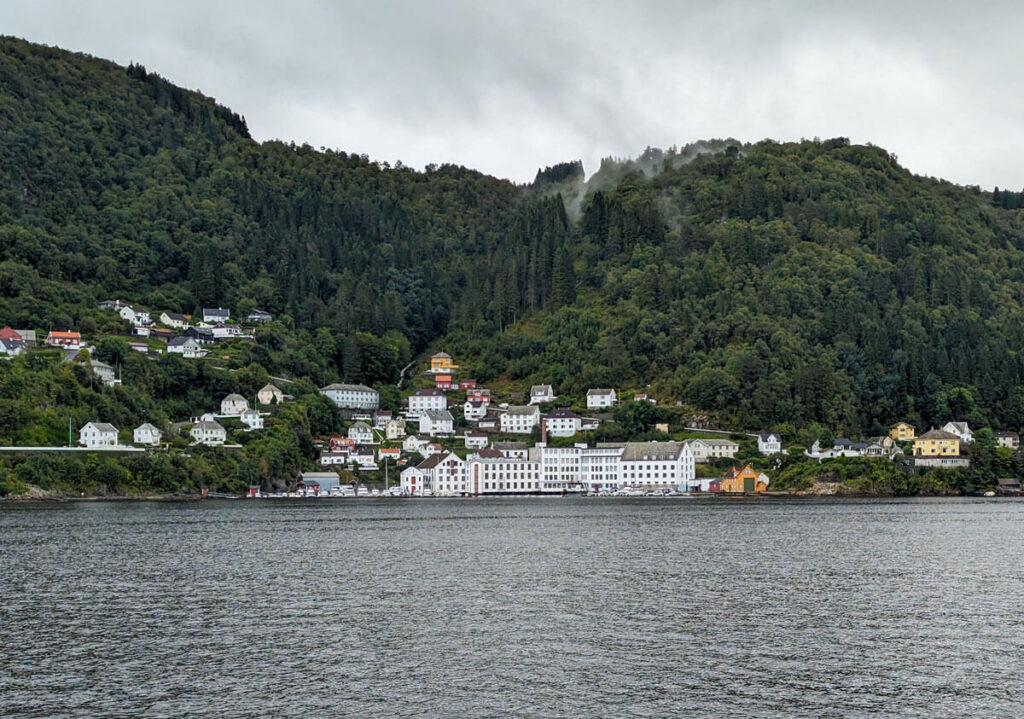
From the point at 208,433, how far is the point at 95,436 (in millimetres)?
14810

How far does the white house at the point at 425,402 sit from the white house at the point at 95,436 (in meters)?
51.6

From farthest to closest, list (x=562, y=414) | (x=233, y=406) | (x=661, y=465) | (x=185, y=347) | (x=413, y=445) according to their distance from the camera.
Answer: (x=185, y=347) < (x=562, y=414) < (x=413, y=445) < (x=233, y=406) < (x=661, y=465)

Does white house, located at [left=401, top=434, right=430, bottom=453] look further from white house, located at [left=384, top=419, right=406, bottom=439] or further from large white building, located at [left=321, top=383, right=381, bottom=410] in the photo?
large white building, located at [left=321, top=383, right=381, bottom=410]

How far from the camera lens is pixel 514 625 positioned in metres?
32.1

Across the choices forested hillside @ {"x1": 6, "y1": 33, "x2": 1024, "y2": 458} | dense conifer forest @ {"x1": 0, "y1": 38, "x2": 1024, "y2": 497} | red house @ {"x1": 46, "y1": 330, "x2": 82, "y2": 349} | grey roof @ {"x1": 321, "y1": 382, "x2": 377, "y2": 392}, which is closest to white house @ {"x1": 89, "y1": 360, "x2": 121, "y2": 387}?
dense conifer forest @ {"x1": 0, "y1": 38, "x2": 1024, "y2": 497}

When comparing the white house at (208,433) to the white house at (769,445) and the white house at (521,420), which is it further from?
the white house at (769,445)

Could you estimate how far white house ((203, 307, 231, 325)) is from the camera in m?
162

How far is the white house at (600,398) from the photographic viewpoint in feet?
469

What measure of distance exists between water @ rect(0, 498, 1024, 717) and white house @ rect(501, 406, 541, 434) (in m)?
77.2

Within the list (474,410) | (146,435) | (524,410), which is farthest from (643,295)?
(146,435)

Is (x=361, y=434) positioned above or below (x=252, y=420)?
below

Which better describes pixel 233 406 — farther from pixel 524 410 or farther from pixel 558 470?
pixel 558 470

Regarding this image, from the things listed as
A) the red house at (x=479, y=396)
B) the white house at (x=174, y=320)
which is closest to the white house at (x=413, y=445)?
the red house at (x=479, y=396)

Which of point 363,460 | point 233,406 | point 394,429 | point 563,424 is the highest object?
point 233,406
